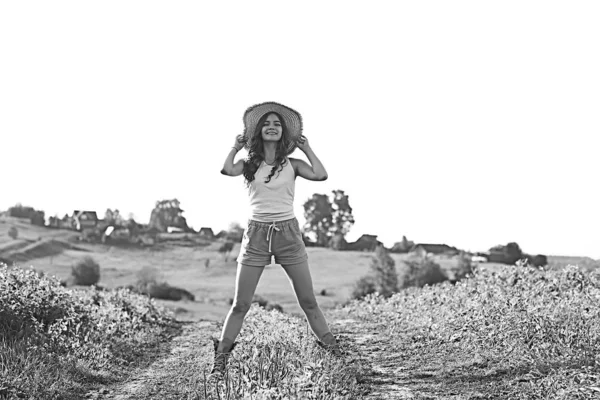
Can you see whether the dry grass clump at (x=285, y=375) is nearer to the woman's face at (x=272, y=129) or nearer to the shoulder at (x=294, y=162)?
the shoulder at (x=294, y=162)

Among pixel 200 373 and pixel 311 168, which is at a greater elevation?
pixel 311 168

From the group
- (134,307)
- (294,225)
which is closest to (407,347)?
(294,225)

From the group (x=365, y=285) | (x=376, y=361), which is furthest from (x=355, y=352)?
(x=365, y=285)

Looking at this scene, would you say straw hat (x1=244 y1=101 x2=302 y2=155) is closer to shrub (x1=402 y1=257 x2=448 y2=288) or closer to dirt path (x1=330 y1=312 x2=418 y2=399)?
dirt path (x1=330 y1=312 x2=418 y2=399)

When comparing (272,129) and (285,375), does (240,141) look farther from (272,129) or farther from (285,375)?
(285,375)

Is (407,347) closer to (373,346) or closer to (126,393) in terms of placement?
(373,346)

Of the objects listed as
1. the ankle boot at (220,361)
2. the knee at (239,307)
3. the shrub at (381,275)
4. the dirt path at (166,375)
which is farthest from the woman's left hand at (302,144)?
the shrub at (381,275)

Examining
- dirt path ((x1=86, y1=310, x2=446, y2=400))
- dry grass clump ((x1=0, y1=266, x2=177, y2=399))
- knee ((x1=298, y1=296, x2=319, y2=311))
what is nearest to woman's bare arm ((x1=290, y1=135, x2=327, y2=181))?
knee ((x1=298, y1=296, x2=319, y2=311))

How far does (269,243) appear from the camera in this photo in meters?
7.20

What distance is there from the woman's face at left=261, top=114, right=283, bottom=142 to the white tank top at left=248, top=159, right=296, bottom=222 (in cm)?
33

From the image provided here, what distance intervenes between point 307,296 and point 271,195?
1.20m

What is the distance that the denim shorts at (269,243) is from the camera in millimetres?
7203

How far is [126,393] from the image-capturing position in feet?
23.6

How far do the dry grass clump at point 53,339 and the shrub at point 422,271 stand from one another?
32.9m
